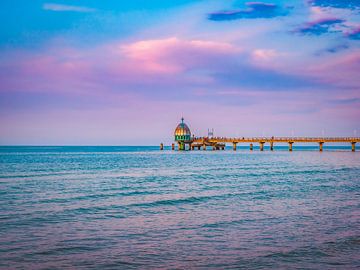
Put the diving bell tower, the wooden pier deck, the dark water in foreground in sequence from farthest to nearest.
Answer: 1. the diving bell tower
2. the wooden pier deck
3. the dark water in foreground

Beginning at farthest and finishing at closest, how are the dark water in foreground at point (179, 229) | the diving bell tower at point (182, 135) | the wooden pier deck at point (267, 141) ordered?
the diving bell tower at point (182, 135) < the wooden pier deck at point (267, 141) < the dark water in foreground at point (179, 229)

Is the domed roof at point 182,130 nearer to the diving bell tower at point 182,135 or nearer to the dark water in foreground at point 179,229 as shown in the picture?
the diving bell tower at point 182,135

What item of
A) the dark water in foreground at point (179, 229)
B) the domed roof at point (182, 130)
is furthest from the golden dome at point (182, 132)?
the dark water in foreground at point (179, 229)

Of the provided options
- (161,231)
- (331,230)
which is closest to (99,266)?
(161,231)

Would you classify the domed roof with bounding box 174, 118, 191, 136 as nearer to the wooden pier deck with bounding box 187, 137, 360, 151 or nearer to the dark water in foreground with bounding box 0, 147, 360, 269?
the wooden pier deck with bounding box 187, 137, 360, 151

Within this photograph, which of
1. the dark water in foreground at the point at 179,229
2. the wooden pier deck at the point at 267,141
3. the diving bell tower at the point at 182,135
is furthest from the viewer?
the diving bell tower at the point at 182,135

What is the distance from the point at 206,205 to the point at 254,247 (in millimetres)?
9089

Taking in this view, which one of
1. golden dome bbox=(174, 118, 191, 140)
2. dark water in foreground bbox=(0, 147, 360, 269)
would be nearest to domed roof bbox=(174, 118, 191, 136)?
golden dome bbox=(174, 118, 191, 140)

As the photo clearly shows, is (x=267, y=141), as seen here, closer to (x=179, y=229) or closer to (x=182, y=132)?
(x=182, y=132)

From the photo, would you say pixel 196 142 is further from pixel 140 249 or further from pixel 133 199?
pixel 140 249

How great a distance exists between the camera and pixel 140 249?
14.1m

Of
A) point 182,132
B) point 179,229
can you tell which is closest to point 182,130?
point 182,132

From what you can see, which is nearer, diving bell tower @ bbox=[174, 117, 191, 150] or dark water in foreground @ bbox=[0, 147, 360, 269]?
dark water in foreground @ bbox=[0, 147, 360, 269]

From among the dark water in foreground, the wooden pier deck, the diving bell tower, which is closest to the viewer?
the dark water in foreground
